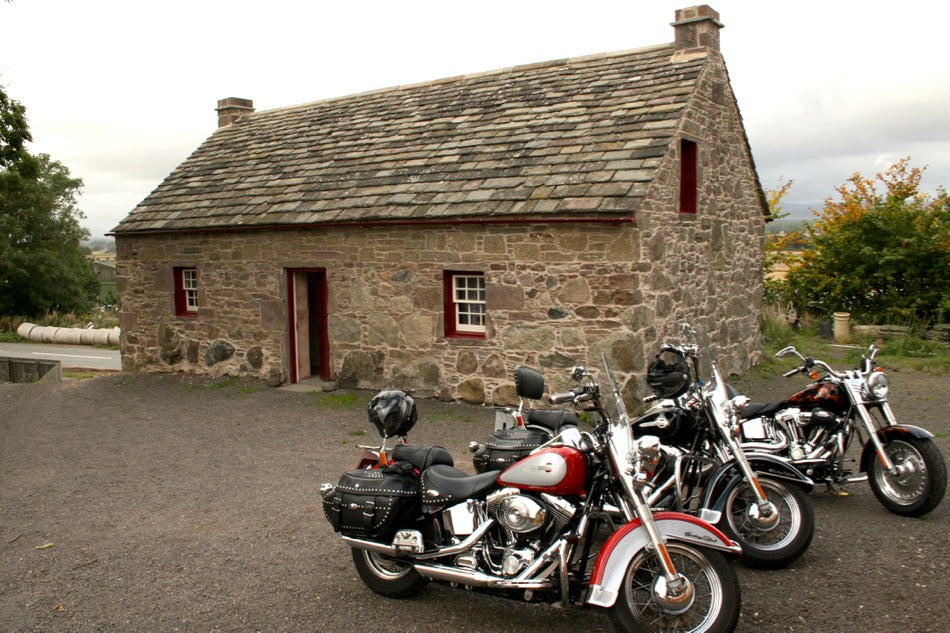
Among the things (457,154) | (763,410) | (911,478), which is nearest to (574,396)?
(763,410)

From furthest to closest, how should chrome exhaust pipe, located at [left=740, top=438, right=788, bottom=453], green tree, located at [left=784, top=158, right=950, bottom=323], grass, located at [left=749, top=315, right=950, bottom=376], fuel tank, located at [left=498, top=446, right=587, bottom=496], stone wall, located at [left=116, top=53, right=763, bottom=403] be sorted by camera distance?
green tree, located at [left=784, top=158, right=950, bottom=323]
grass, located at [left=749, top=315, right=950, bottom=376]
stone wall, located at [left=116, top=53, right=763, bottom=403]
chrome exhaust pipe, located at [left=740, top=438, right=788, bottom=453]
fuel tank, located at [left=498, top=446, right=587, bottom=496]

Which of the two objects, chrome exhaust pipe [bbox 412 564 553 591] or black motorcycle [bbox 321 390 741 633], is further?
chrome exhaust pipe [bbox 412 564 553 591]

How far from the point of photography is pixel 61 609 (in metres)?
4.95

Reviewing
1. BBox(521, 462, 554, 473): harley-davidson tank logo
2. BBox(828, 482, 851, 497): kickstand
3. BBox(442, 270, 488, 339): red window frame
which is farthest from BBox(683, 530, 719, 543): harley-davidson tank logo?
BBox(442, 270, 488, 339): red window frame

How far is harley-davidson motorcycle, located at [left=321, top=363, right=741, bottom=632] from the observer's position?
3.95m

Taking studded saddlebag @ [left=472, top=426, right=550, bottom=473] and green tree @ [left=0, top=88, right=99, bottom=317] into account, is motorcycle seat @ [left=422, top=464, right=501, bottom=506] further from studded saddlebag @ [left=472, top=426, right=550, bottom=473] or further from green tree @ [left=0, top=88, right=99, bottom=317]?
green tree @ [left=0, top=88, right=99, bottom=317]

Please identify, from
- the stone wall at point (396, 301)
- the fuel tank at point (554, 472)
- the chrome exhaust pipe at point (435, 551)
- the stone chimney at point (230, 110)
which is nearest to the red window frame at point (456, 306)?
the stone wall at point (396, 301)

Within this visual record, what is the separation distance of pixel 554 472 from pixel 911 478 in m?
3.64

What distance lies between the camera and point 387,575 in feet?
16.2

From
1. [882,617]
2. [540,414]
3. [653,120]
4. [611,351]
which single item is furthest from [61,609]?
[653,120]

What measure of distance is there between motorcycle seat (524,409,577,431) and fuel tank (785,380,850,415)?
6.30 ft

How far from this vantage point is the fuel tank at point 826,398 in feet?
20.6

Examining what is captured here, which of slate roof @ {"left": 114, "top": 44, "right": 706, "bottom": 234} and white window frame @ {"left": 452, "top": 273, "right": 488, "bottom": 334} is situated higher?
slate roof @ {"left": 114, "top": 44, "right": 706, "bottom": 234}

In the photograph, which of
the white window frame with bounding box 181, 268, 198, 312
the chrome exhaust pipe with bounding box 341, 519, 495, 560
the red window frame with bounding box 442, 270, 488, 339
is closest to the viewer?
the chrome exhaust pipe with bounding box 341, 519, 495, 560
